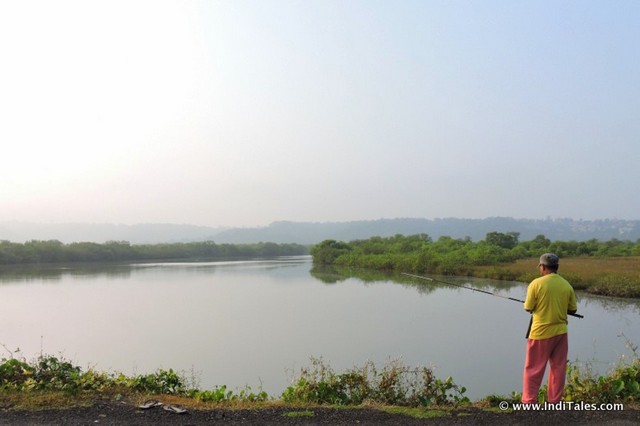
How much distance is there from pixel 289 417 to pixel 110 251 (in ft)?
191

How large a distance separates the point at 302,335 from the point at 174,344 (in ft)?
Result: 9.08

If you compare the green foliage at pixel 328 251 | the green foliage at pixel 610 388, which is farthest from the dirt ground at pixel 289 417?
the green foliage at pixel 328 251

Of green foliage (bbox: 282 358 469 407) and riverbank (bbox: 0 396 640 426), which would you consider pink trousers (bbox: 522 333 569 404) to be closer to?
riverbank (bbox: 0 396 640 426)

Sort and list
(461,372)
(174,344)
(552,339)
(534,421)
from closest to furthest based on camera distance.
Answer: (534,421)
(552,339)
(461,372)
(174,344)

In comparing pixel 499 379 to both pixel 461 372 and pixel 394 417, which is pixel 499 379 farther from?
pixel 394 417

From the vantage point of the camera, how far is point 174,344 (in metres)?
10.6

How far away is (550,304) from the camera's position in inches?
150

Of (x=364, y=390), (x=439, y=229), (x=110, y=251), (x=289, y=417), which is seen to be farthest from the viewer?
(x=439, y=229)

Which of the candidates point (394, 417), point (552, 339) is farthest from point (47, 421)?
point (552, 339)

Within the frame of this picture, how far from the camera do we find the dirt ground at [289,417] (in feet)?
11.8

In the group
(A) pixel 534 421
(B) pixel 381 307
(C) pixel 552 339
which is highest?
(C) pixel 552 339

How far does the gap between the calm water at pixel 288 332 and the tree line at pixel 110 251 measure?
30.7m

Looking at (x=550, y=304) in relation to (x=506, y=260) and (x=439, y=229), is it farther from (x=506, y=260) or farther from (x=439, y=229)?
(x=439, y=229)

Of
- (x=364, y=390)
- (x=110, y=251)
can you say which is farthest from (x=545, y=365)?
(x=110, y=251)
